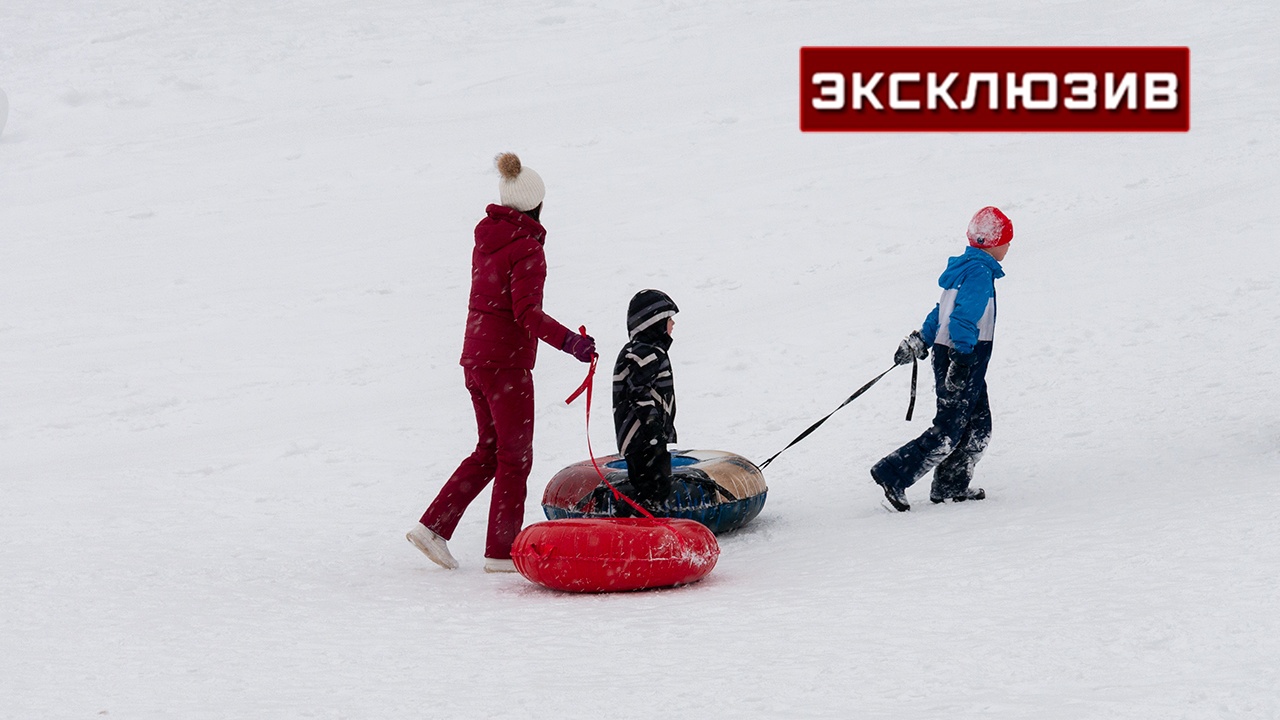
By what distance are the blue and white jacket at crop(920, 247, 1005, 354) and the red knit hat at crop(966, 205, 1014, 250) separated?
5 cm

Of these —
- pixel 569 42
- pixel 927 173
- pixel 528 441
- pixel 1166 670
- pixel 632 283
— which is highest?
pixel 569 42

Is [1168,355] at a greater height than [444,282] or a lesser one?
lesser

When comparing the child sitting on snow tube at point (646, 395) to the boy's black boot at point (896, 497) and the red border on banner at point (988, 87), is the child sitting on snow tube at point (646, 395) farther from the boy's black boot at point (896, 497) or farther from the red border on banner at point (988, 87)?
the red border on banner at point (988, 87)

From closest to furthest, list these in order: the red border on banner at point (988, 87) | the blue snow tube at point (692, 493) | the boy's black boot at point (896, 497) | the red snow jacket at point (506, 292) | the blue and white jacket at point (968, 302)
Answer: the red snow jacket at point (506, 292) → the blue snow tube at point (692, 493) → the blue and white jacket at point (968, 302) → the boy's black boot at point (896, 497) → the red border on banner at point (988, 87)

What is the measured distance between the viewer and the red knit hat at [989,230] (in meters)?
6.23

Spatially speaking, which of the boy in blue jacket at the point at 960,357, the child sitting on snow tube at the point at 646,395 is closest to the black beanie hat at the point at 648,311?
the child sitting on snow tube at the point at 646,395

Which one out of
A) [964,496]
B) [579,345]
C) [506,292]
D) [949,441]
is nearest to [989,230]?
[949,441]

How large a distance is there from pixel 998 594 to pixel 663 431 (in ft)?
6.26

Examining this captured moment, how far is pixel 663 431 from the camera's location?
586 centimetres

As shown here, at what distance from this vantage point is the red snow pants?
5.60 metres

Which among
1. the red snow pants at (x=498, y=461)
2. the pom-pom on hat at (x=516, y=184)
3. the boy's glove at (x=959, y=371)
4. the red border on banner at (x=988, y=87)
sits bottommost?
the red snow pants at (x=498, y=461)

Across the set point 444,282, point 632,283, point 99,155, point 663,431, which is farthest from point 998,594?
point 99,155

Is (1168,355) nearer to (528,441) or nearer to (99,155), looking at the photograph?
(528,441)

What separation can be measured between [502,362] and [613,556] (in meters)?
1.10
